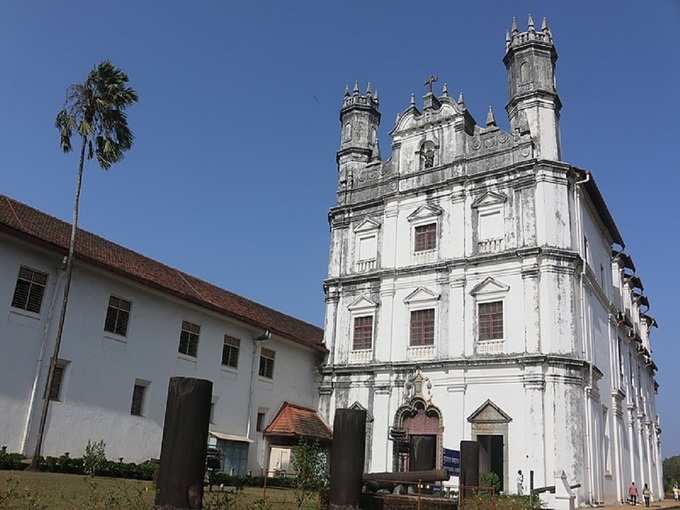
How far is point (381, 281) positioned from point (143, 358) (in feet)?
33.9

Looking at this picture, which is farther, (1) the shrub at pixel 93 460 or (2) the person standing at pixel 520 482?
(2) the person standing at pixel 520 482

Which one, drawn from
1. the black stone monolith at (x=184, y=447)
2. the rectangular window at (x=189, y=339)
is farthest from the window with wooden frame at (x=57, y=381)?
the black stone monolith at (x=184, y=447)

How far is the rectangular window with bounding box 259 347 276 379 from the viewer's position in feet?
83.3

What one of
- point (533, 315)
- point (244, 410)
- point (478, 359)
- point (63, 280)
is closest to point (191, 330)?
point (244, 410)

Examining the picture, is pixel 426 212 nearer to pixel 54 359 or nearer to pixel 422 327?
pixel 422 327

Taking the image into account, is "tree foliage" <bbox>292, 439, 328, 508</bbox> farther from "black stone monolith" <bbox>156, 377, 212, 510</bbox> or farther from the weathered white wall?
the weathered white wall

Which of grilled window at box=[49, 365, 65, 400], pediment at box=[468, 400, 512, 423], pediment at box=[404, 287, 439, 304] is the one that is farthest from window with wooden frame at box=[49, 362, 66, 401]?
pediment at box=[468, 400, 512, 423]

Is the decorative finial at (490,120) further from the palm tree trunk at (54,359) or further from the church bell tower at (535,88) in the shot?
the palm tree trunk at (54,359)

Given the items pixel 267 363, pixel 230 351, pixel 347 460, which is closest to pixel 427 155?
pixel 267 363

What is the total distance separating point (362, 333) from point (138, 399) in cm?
986

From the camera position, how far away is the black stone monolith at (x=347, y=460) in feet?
30.9

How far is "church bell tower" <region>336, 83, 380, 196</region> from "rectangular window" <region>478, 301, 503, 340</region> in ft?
30.3

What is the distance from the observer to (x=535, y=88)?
24984 mm

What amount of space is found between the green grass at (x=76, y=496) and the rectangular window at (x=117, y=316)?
16.9 feet
